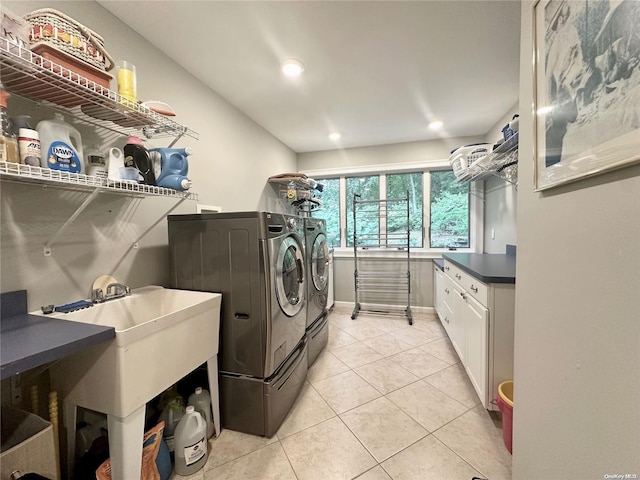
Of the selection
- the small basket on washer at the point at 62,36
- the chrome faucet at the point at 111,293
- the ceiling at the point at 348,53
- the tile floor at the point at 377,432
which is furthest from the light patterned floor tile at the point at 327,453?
the ceiling at the point at 348,53

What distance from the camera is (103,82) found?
1.02 metres

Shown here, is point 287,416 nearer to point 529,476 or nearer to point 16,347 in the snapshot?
point 529,476

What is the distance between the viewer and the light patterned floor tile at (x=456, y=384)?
1.77m

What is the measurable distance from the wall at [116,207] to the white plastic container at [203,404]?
71 cm

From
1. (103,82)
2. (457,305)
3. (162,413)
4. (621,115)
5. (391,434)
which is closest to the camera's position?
(621,115)

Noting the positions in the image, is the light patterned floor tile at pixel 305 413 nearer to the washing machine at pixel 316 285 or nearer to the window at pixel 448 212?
the washing machine at pixel 316 285

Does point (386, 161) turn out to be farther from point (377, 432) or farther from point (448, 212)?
point (377, 432)

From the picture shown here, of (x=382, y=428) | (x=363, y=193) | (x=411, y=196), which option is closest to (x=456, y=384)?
(x=382, y=428)

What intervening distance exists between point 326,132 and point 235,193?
4.59 feet

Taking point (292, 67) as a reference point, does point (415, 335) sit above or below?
below

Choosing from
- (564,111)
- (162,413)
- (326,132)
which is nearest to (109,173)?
(162,413)

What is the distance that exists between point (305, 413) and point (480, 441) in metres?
1.02

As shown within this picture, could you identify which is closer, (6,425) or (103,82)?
(6,425)

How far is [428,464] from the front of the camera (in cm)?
129
